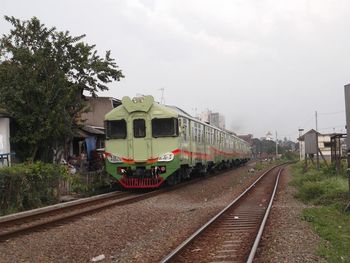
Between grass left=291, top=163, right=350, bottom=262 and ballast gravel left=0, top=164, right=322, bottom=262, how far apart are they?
2.45 m

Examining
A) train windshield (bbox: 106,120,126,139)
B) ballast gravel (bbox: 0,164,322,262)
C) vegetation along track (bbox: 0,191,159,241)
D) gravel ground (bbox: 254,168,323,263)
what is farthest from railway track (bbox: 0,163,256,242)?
gravel ground (bbox: 254,168,323,263)

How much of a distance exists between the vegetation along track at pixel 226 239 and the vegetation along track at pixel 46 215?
140 inches

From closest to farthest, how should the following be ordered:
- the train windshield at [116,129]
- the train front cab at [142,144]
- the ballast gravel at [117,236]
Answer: the ballast gravel at [117,236], the train front cab at [142,144], the train windshield at [116,129]

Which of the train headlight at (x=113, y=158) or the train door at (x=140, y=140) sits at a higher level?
the train door at (x=140, y=140)

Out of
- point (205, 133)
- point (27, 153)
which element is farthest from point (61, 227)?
point (205, 133)

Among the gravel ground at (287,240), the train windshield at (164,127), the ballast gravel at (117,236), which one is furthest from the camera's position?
the train windshield at (164,127)

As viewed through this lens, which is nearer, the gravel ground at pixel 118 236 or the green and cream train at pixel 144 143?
the gravel ground at pixel 118 236

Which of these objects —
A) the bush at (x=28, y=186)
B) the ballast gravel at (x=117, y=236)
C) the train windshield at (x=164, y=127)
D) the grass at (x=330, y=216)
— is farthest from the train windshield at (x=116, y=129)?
the grass at (x=330, y=216)

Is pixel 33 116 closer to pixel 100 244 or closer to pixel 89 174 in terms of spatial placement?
pixel 89 174

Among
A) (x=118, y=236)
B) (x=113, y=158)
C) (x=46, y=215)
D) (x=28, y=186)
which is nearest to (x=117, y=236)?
(x=118, y=236)

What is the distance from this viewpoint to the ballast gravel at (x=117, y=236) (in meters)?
7.97

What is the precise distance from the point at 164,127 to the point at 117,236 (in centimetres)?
966

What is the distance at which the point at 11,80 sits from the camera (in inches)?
776

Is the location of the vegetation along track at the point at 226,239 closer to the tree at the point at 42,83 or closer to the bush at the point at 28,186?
the bush at the point at 28,186
